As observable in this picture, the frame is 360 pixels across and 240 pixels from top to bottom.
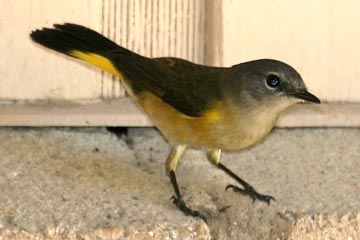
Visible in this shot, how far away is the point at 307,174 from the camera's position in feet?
10.6

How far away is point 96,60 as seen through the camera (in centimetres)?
329

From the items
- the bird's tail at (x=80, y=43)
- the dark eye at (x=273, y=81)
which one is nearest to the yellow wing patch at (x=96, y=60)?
the bird's tail at (x=80, y=43)

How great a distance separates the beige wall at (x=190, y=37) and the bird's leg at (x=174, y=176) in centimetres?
42

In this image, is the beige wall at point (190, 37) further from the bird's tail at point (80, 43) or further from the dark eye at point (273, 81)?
the dark eye at point (273, 81)

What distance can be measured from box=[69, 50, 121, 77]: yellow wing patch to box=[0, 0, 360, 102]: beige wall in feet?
0.65

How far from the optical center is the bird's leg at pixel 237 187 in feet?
9.86

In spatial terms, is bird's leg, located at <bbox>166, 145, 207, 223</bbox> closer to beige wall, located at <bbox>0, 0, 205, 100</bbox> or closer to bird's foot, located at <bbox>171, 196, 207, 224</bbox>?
bird's foot, located at <bbox>171, 196, 207, 224</bbox>

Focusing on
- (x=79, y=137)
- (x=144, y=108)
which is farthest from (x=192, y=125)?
(x=79, y=137)

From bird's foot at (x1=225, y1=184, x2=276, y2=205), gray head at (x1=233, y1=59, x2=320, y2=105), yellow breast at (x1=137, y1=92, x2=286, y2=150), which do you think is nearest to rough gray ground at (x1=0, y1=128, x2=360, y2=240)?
bird's foot at (x1=225, y1=184, x2=276, y2=205)

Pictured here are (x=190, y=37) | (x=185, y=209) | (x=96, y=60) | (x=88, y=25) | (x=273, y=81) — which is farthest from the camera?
(x=190, y=37)

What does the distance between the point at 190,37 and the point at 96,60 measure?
41 cm

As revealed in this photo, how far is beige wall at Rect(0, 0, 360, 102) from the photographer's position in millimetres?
3432

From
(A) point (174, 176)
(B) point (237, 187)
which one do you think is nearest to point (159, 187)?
(A) point (174, 176)

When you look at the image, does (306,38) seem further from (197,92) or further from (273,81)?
(197,92)
